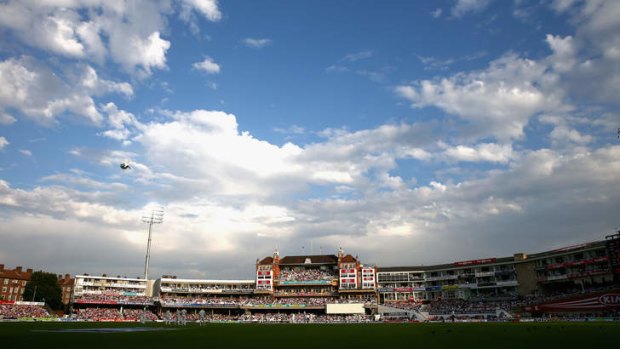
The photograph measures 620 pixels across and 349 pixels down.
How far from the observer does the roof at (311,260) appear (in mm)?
122581

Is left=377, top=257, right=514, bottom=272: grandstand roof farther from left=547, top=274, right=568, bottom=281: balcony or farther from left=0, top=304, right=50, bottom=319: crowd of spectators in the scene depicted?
left=0, top=304, right=50, bottom=319: crowd of spectators

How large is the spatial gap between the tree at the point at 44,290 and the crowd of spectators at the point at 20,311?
2370 cm

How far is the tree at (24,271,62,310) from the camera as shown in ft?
375

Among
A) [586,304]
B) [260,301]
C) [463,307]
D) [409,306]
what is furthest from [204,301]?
[586,304]

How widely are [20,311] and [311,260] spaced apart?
226ft

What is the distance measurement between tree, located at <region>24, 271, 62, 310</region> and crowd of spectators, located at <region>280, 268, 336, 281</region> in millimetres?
61303

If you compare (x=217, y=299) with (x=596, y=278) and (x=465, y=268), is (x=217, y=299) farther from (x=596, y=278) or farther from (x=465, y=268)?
(x=596, y=278)

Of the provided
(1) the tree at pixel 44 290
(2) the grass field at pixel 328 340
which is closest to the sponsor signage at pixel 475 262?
(2) the grass field at pixel 328 340

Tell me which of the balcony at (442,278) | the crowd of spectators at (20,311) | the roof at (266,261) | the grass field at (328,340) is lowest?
the grass field at (328,340)

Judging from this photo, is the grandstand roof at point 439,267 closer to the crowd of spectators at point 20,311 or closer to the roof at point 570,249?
the roof at point 570,249

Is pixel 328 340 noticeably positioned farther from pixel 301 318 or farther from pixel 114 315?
pixel 114 315

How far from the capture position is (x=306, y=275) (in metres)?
118

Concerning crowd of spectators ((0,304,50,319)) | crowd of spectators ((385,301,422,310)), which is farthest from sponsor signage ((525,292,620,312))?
crowd of spectators ((0,304,50,319))

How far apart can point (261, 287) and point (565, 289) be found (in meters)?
70.5
